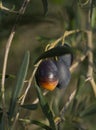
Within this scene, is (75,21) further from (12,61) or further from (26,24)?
(12,61)

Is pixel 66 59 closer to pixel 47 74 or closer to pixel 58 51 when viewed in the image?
pixel 47 74

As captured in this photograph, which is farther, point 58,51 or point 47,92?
point 47,92

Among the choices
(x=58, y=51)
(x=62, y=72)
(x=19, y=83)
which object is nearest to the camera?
(x=58, y=51)

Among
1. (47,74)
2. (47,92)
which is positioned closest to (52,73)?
(47,74)

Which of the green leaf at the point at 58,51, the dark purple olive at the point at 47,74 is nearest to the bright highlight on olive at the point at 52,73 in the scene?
the dark purple olive at the point at 47,74

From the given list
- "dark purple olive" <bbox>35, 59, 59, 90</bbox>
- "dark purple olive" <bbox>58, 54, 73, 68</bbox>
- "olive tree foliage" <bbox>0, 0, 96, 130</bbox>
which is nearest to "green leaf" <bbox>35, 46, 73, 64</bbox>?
"olive tree foliage" <bbox>0, 0, 96, 130</bbox>

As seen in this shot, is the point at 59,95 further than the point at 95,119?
No

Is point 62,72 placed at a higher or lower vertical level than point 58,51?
lower

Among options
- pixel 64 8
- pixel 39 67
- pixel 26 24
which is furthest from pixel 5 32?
pixel 39 67
